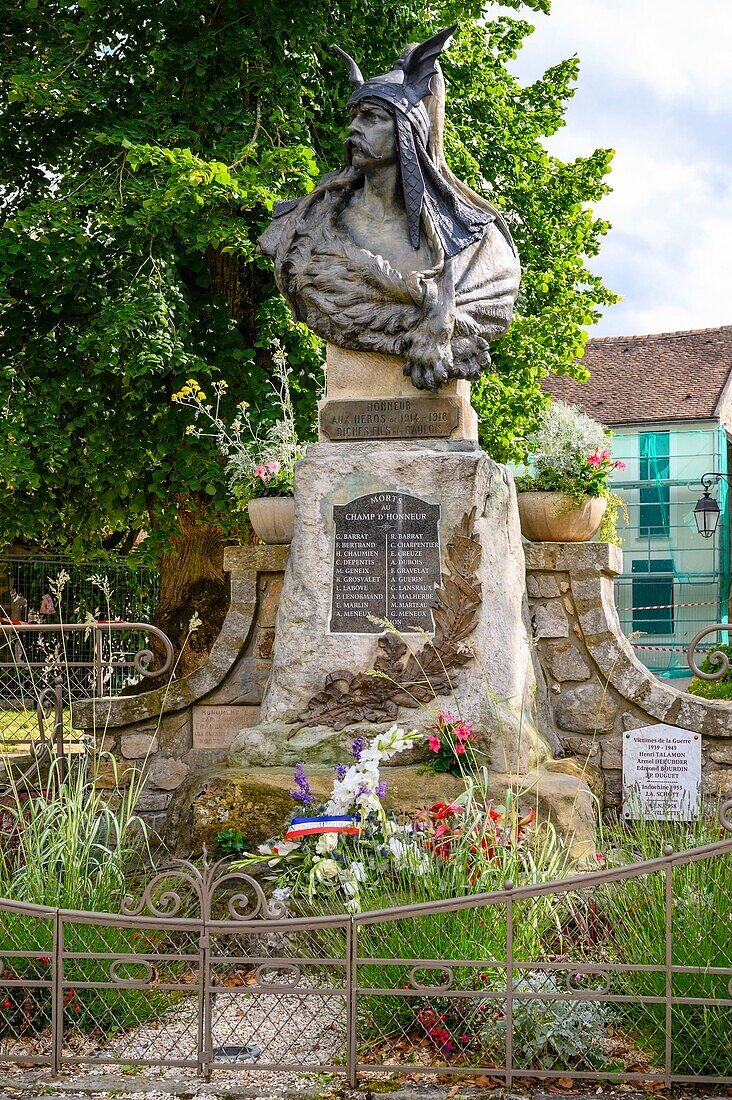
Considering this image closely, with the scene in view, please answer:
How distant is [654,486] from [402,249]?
25.7 meters

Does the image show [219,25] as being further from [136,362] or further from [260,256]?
[136,362]

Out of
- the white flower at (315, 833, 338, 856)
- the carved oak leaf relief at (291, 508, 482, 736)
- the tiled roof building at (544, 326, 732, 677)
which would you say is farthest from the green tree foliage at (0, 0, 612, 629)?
the tiled roof building at (544, 326, 732, 677)

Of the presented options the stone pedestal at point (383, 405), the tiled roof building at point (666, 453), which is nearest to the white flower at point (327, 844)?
the stone pedestal at point (383, 405)

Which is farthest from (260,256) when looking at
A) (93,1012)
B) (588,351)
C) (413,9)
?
(588,351)

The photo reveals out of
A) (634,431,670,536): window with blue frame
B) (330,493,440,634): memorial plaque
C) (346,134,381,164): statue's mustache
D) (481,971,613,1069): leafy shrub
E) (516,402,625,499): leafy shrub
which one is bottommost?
(481,971,613,1069): leafy shrub

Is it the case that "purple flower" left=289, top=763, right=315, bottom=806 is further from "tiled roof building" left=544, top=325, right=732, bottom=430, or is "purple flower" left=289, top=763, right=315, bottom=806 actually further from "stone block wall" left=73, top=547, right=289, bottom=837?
"tiled roof building" left=544, top=325, right=732, bottom=430

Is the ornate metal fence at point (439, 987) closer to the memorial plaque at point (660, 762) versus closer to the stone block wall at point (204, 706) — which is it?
the memorial plaque at point (660, 762)

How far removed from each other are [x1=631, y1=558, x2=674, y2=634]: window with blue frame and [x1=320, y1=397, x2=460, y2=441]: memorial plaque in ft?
83.7

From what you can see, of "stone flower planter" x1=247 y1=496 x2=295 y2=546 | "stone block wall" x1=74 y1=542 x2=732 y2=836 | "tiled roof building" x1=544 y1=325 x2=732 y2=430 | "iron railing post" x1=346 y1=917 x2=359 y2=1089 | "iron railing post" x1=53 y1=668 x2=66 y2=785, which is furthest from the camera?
"tiled roof building" x1=544 y1=325 x2=732 y2=430

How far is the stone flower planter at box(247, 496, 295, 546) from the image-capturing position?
25.5ft

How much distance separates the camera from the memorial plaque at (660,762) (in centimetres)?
744

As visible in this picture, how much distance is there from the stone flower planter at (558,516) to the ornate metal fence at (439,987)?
11.9 ft

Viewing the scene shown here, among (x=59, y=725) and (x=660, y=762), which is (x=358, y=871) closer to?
(x=59, y=725)

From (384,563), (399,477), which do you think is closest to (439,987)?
(384,563)
